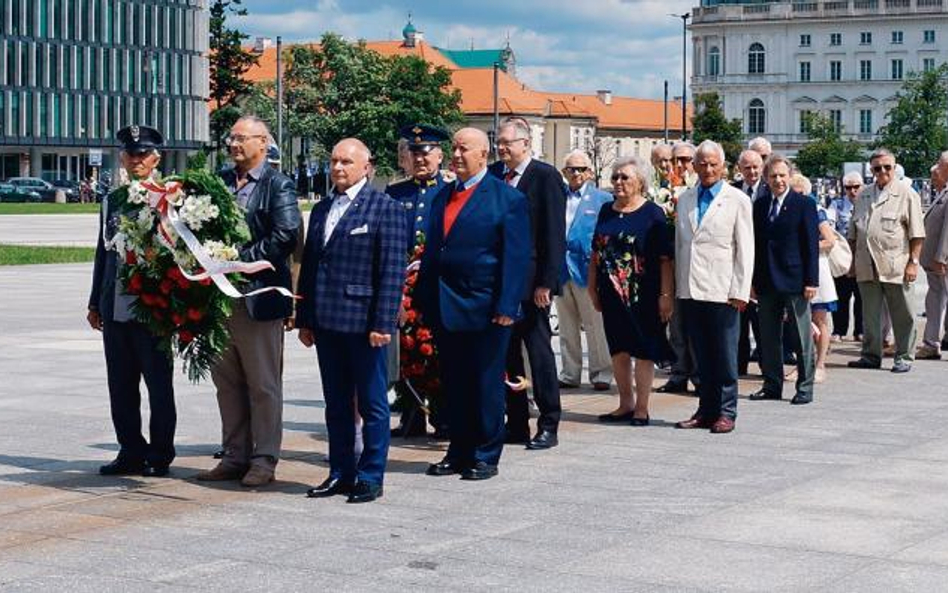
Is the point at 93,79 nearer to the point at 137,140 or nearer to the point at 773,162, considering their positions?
the point at 773,162

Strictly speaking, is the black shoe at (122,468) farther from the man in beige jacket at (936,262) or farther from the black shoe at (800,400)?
the man in beige jacket at (936,262)

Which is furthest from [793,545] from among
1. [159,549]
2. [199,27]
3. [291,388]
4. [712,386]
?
[199,27]

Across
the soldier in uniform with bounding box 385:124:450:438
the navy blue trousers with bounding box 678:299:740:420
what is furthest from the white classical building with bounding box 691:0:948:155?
the soldier in uniform with bounding box 385:124:450:438

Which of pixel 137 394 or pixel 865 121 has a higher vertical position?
pixel 865 121

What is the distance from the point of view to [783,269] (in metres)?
13.8

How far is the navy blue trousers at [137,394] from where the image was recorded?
33.5 feet

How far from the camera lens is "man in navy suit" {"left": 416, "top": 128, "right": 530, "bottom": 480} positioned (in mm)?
10047

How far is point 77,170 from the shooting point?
111 meters

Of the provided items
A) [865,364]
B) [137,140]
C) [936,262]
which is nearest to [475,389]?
[137,140]

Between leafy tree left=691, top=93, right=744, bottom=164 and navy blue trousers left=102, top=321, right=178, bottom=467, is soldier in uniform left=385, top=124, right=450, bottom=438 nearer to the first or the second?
navy blue trousers left=102, top=321, right=178, bottom=467

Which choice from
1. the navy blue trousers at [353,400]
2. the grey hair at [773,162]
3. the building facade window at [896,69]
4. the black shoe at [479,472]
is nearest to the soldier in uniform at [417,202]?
the black shoe at [479,472]

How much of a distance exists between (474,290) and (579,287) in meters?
4.32

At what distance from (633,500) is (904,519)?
140 centimetres

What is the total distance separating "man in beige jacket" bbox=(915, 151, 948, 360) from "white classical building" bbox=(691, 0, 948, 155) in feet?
494
